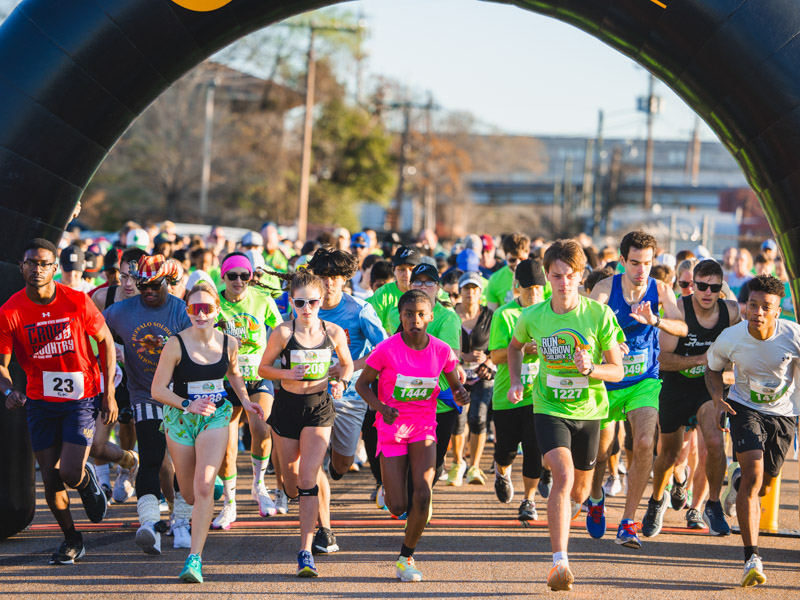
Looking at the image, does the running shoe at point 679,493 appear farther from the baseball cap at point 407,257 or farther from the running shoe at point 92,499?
the running shoe at point 92,499

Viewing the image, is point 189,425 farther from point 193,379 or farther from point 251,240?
point 251,240

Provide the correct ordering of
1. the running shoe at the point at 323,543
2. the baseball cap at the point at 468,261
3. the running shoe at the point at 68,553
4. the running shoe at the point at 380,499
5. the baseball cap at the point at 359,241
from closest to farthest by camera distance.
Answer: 1. the running shoe at the point at 68,553
2. the running shoe at the point at 323,543
3. the running shoe at the point at 380,499
4. the baseball cap at the point at 468,261
5. the baseball cap at the point at 359,241

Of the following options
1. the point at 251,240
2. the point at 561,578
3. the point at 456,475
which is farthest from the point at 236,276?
the point at 251,240

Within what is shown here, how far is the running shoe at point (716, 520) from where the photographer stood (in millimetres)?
7289

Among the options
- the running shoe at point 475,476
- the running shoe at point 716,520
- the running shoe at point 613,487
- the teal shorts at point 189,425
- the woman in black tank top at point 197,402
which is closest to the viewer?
the woman in black tank top at point 197,402

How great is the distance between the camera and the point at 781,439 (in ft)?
21.1

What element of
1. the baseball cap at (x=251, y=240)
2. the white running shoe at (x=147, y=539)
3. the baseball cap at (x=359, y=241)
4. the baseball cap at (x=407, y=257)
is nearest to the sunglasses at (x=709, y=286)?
the baseball cap at (x=407, y=257)

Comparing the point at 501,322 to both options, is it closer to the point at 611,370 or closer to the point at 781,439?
the point at 611,370

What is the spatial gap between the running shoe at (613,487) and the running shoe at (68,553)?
186 inches

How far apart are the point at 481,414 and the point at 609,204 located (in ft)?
160

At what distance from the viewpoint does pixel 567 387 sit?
20.5 ft

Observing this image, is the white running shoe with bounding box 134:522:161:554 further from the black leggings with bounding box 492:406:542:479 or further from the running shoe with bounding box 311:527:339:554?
the black leggings with bounding box 492:406:542:479

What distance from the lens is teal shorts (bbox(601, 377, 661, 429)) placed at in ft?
22.9

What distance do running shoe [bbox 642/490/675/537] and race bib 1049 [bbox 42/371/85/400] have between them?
417cm
